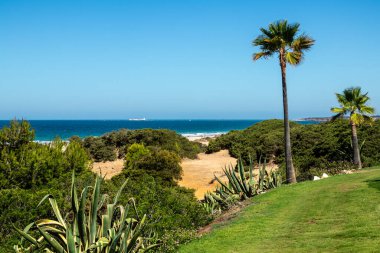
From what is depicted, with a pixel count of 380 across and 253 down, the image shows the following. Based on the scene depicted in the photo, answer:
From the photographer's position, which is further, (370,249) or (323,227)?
(323,227)

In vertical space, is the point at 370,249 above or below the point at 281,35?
below

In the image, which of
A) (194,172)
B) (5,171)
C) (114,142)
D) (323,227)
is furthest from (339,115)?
(114,142)

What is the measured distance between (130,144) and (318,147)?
26.5 metres

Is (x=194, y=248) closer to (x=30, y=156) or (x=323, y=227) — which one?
(x=323, y=227)

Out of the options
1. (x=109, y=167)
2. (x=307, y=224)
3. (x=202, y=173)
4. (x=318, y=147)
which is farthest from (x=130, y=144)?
(x=307, y=224)

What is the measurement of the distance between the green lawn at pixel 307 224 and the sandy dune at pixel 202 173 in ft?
45.8

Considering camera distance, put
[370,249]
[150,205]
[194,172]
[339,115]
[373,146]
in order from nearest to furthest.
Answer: [370,249]
[150,205]
[339,115]
[373,146]
[194,172]

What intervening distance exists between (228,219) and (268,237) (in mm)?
3455

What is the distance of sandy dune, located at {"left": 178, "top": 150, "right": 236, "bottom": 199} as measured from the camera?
31.5 metres

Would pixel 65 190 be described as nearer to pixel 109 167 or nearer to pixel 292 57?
pixel 292 57

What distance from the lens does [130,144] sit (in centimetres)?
5216

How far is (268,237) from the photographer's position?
9.89m

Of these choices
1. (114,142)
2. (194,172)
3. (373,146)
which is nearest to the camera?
(373,146)

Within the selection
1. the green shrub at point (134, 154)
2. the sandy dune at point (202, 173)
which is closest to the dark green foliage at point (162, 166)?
the sandy dune at point (202, 173)
